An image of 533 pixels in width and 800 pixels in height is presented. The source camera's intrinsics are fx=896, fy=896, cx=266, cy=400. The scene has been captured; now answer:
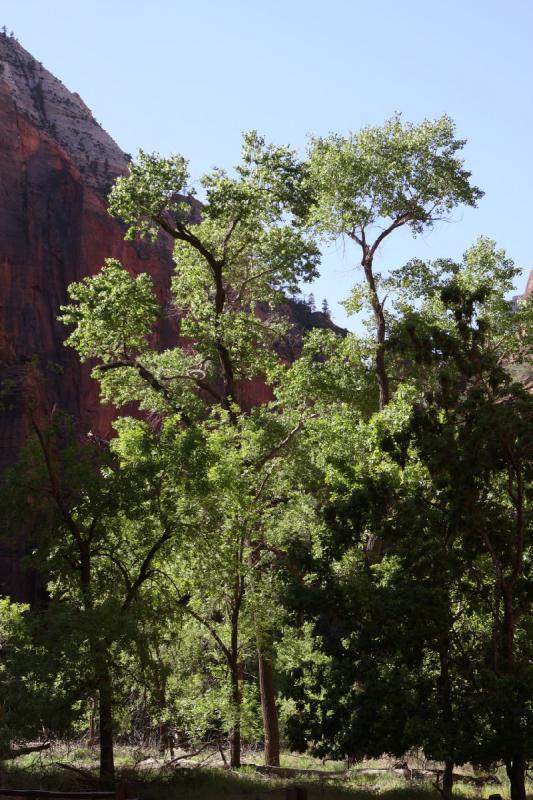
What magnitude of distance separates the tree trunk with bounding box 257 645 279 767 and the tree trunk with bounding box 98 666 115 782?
7.70m

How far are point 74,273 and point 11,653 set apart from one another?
70579mm

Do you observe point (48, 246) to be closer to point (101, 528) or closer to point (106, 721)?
point (101, 528)

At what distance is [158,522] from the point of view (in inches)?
798

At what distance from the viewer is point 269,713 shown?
2584 cm

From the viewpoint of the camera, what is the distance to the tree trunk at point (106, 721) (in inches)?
668

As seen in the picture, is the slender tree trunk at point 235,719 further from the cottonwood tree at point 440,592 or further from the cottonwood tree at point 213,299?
the cottonwood tree at point 440,592

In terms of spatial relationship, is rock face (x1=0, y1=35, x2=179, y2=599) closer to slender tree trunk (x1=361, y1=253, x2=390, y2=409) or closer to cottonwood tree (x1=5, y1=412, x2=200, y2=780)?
slender tree trunk (x1=361, y1=253, x2=390, y2=409)

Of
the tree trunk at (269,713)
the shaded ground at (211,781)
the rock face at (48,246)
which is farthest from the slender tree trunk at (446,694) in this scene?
the rock face at (48,246)

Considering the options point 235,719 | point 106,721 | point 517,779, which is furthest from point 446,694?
point 235,719

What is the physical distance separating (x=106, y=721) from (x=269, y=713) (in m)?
9.24

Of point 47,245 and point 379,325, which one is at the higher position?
point 47,245

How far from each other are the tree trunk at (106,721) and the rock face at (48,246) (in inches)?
1979

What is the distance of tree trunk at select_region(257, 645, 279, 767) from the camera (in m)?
25.4

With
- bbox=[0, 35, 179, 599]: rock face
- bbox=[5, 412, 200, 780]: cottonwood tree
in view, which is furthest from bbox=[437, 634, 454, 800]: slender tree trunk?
bbox=[0, 35, 179, 599]: rock face
